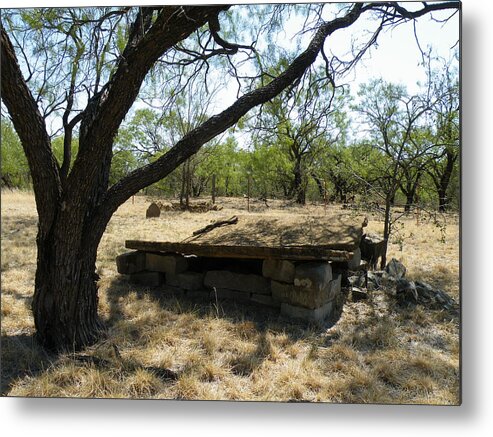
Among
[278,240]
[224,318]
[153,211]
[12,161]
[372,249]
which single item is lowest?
[224,318]

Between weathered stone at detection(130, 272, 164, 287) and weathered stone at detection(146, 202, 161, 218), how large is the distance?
192 inches

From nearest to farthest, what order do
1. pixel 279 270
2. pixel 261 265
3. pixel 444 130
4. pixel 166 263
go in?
pixel 444 130 < pixel 279 270 < pixel 261 265 < pixel 166 263

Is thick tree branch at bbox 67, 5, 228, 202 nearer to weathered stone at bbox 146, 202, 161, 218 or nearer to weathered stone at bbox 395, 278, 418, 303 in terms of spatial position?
weathered stone at bbox 395, 278, 418, 303

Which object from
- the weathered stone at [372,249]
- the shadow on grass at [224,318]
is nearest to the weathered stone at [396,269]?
the weathered stone at [372,249]

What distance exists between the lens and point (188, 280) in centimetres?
420

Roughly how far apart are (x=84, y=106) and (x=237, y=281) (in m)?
2.17

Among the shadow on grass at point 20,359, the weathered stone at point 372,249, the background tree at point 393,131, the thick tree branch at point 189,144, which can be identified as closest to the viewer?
the shadow on grass at point 20,359

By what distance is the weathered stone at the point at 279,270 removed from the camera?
3.60 metres

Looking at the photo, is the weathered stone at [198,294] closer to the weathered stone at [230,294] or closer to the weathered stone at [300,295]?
the weathered stone at [230,294]

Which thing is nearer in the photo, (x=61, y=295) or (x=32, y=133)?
(x=32, y=133)

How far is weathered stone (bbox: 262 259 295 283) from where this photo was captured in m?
3.60

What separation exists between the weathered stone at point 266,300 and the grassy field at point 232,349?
103 millimetres

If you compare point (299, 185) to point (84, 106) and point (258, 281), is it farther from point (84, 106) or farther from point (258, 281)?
point (84, 106)

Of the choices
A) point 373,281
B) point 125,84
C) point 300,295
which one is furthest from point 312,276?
point 125,84
